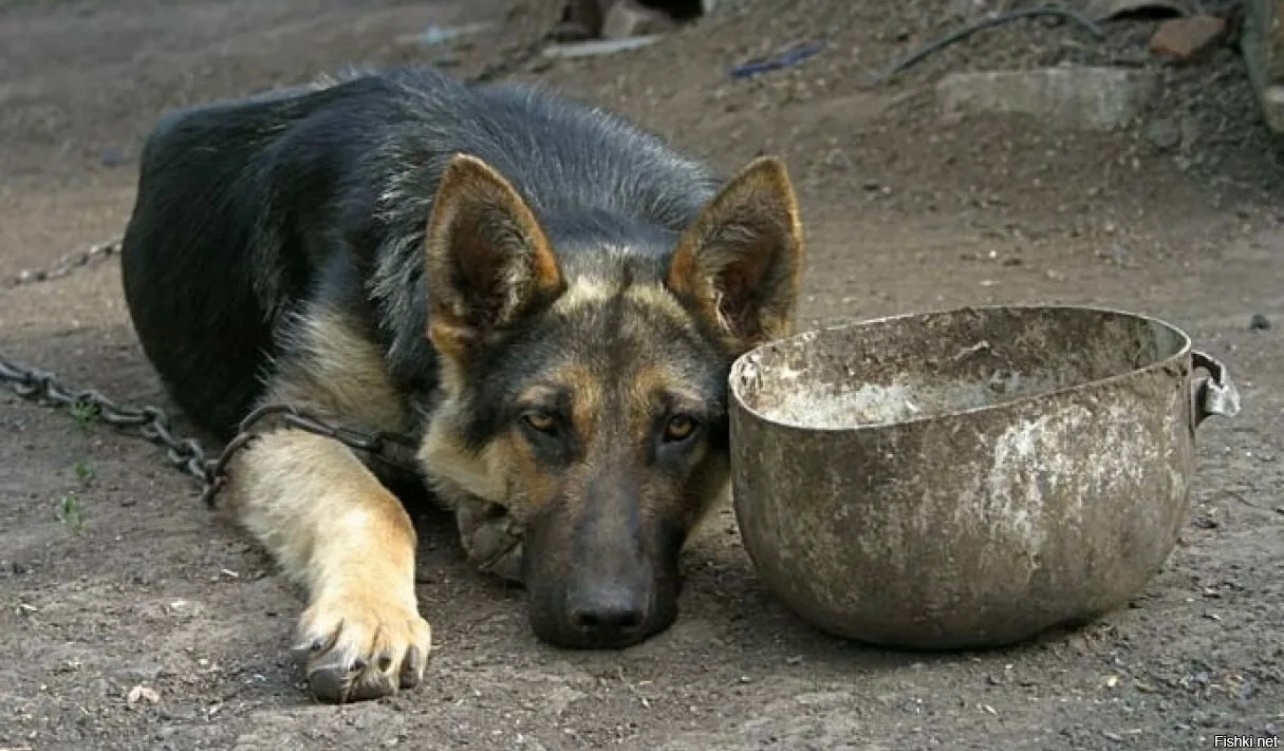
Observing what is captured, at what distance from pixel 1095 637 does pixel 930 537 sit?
0.56 meters

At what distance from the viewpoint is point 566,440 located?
4.56 m

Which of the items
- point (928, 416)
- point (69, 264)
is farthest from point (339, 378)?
point (69, 264)

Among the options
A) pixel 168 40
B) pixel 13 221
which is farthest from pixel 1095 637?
pixel 168 40

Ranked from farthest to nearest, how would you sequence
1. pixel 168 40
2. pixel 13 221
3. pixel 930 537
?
pixel 168 40
pixel 13 221
pixel 930 537

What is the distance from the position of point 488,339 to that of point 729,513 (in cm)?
101

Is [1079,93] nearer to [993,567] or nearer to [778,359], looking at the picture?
[778,359]

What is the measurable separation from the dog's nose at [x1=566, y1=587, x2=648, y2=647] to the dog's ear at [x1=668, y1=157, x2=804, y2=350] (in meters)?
0.84

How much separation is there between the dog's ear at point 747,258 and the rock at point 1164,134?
16.6 ft

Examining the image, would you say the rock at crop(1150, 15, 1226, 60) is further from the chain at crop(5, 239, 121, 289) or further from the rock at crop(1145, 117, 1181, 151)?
the chain at crop(5, 239, 121, 289)

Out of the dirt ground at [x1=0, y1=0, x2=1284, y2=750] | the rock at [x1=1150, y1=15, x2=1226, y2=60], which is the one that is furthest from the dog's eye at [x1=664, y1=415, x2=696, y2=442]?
the rock at [x1=1150, y1=15, x2=1226, y2=60]

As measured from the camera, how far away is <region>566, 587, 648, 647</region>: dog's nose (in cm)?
430

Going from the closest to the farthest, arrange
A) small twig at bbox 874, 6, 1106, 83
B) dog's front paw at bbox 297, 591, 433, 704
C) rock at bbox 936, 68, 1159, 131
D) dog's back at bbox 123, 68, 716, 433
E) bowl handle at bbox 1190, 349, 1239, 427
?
dog's front paw at bbox 297, 591, 433, 704 → bowl handle at bbox 1190, 349, 1239, 427 → dog's back at bbox 123, 68, 716, 433 → rock at bbox 936, 68, 1159, 131 → small twig at bbox 874, 6, 1106, 83

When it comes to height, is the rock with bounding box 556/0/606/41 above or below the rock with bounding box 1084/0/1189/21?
below

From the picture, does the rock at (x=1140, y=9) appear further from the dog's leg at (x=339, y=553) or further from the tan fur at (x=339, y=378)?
the dog's leg at (x=339, y=553)
